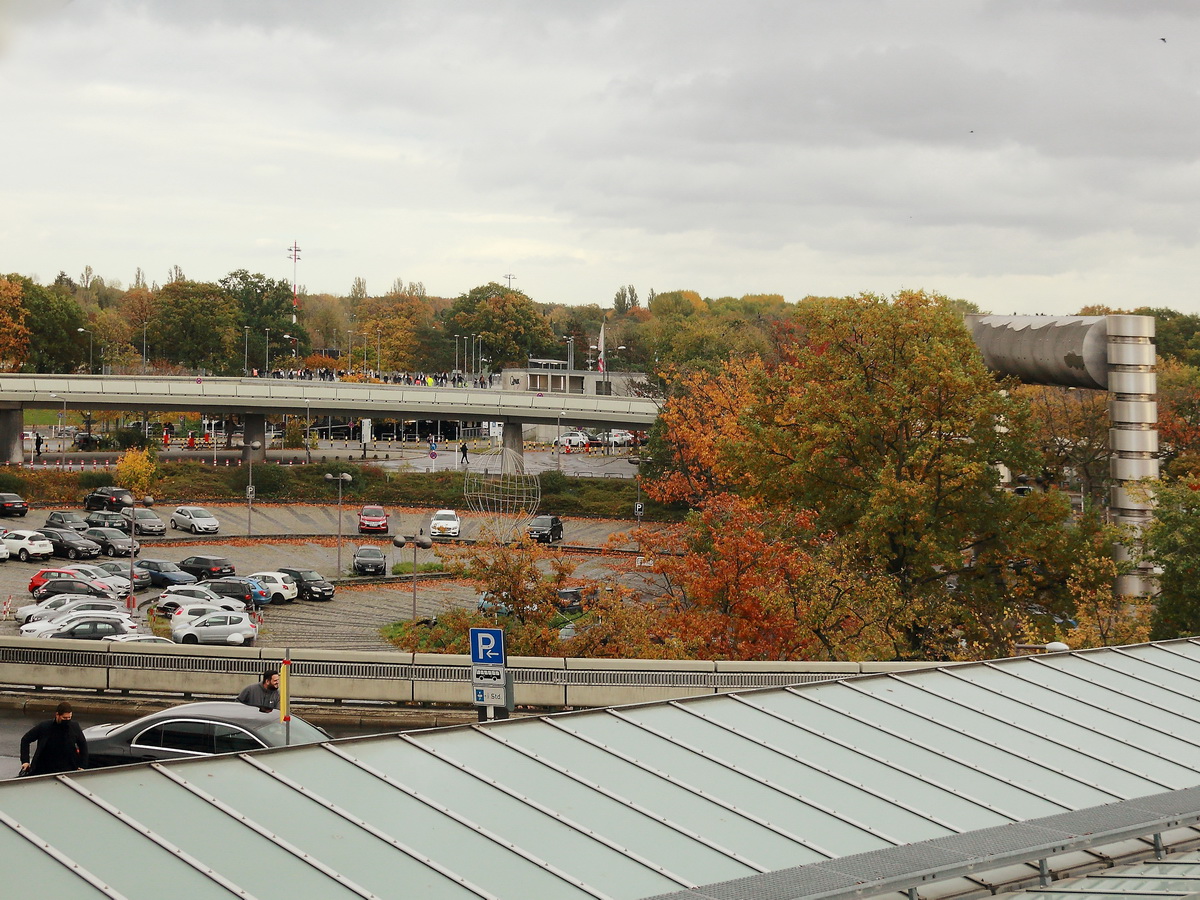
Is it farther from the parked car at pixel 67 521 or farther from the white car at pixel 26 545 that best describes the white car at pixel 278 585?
the parked car at pixel 67 521

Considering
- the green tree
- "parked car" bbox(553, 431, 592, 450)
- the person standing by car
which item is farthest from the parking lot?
the green tree

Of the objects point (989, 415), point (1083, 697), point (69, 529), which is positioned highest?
point (989, 415)

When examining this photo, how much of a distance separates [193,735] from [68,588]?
33135 millimetres

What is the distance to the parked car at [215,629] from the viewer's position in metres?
40.1

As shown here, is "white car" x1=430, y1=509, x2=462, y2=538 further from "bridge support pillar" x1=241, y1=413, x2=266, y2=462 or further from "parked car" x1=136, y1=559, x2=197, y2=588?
"bridge support pillar" x1=241, y1=413, x2=266, y2=462

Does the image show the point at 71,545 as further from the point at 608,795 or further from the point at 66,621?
the point at 608,795

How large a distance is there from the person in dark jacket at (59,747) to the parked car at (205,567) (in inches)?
1619

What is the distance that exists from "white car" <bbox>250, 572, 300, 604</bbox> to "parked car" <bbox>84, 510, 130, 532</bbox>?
17.2m

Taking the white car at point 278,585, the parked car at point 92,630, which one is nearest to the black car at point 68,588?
the white car at point 278,585

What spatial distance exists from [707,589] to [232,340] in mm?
93176

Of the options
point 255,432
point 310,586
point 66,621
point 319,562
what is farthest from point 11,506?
point 66,621

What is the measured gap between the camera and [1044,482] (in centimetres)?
7156

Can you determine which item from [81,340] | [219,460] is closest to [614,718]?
[219,460]

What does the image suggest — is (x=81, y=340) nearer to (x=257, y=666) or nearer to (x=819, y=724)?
(x=257, y=666)
